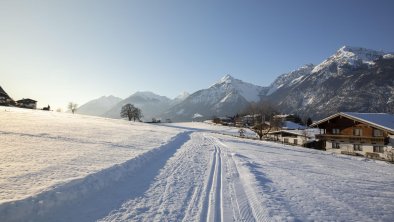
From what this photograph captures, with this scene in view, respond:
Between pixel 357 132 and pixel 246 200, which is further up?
pixel 357 132

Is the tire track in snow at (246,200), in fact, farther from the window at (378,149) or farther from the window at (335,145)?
the window at (335,145)

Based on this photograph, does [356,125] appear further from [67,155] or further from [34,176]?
[34,176]

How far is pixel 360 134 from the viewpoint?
161ft

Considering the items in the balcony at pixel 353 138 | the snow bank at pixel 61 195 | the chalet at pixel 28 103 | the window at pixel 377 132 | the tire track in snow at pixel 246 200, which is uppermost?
the chalet at pixel 28 103

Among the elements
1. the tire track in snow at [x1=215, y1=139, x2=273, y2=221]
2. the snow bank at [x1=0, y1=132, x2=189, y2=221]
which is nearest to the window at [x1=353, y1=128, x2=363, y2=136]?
the tire track in snow at [x1=215, y1=139, x2=273, y2=221]

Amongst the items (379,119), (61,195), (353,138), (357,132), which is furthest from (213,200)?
(379,119)

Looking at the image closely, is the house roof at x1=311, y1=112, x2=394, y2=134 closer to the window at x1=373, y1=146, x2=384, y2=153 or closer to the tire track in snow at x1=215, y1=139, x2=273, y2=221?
the window at x1=373, y1=146, x2=384, y2=153

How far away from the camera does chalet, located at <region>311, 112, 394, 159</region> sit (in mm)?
45041

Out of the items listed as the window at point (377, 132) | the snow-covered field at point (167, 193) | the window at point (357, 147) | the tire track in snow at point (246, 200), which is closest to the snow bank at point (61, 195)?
the snow-covered field at point (167, 193)

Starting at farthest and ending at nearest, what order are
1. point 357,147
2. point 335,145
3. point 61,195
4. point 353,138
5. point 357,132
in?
point 335,145 → point 357,132 → point 353,138 → point 357,147 → point 61,195

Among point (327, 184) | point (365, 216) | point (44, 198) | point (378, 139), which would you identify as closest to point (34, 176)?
point (44, 198)

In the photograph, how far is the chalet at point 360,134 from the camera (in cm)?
4504

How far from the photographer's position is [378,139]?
149 feet

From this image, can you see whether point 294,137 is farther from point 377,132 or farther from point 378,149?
point 378,149
